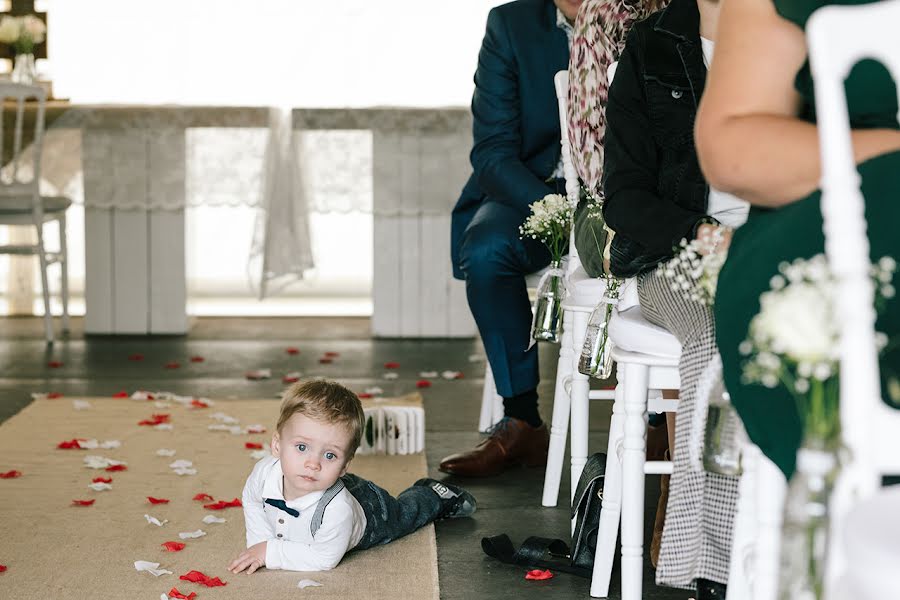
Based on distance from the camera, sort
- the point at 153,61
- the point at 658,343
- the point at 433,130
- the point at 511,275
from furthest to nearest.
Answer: the point at 153,61, the point at 433,130, the point at 511,275, the point at 658,343

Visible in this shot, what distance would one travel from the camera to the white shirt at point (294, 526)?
2498mm

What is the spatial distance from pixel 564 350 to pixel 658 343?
0.93m

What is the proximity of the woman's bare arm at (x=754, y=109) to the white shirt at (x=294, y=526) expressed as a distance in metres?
1.30

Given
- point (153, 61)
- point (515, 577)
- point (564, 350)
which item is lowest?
point (515, 577)

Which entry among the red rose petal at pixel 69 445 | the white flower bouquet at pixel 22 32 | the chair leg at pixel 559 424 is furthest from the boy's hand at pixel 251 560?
the white flower bouquet at pixel 22 32

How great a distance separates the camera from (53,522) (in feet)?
9.28

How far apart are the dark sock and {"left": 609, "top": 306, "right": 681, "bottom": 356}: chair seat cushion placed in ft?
4.22

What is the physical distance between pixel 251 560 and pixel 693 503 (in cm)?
103

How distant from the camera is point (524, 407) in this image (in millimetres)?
3455

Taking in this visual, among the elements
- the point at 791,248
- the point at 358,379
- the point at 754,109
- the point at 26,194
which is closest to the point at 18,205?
the point at 26,194

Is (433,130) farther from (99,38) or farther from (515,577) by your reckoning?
(515,577)

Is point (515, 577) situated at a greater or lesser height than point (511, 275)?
lesser

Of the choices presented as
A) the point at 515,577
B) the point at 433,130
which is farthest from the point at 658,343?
the point at 433,130

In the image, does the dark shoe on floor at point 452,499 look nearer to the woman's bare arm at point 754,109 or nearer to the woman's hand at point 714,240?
the woman's hand at point 714,240
